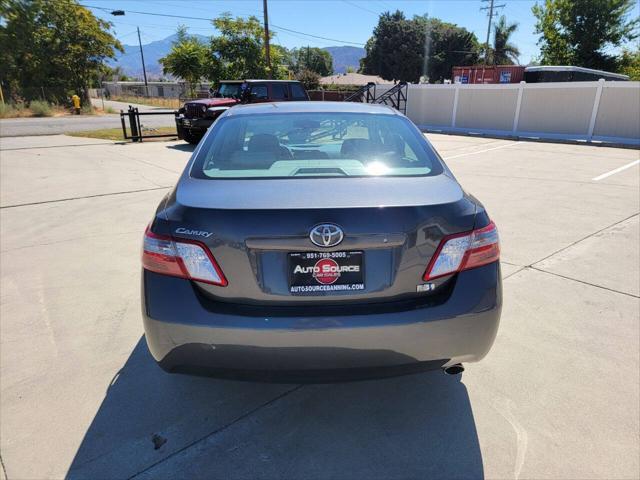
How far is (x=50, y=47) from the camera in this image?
3588 cm

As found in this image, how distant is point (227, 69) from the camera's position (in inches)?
1221

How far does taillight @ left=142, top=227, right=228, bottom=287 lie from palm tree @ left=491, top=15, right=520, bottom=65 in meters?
63.0

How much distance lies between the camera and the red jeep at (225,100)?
13242 millimetres

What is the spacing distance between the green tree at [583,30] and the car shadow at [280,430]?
3962cm

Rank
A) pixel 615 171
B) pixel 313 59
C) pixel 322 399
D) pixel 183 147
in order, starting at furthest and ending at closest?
pixel 313 59 < pixel 183 147 < pixel 615 171 < pixel 322 399

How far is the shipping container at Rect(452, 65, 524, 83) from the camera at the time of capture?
23.9 metres

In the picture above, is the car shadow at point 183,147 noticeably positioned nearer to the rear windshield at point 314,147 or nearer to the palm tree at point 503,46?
the rear windshield at point 314,147

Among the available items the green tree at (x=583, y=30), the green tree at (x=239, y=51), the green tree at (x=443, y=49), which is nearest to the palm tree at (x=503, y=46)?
the green tree at (x=443, y=49)

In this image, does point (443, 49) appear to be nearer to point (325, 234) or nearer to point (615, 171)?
point (615, 171)

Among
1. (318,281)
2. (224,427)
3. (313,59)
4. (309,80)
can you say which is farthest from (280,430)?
(313,59)

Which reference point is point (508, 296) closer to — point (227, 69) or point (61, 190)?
point (61, 190)

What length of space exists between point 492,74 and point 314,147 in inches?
1005

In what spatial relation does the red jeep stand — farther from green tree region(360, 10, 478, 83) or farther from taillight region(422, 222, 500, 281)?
green tree region(360, 10, 478, 83)

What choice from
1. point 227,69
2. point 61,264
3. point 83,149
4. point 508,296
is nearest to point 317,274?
point 508,296
